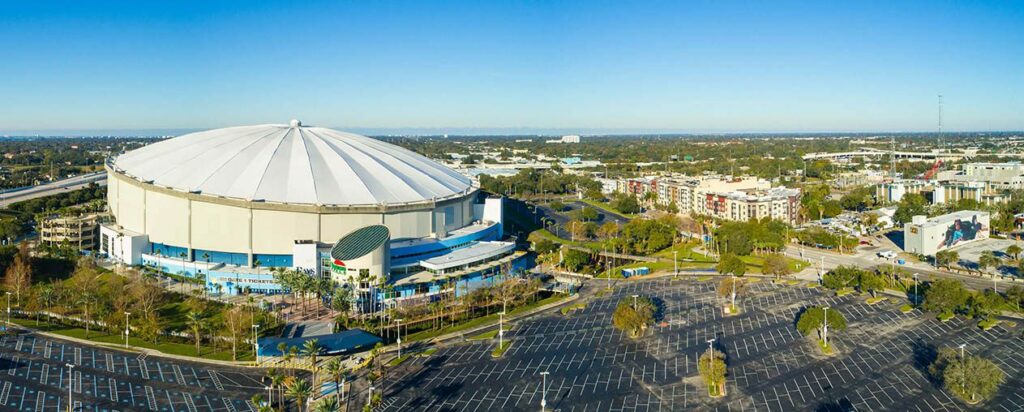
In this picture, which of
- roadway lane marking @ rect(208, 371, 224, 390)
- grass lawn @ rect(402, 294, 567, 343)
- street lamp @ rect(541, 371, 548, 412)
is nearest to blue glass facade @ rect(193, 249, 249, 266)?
grass lawn @ rect(402, 294, 567, 343)

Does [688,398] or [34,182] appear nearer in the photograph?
[688,398]

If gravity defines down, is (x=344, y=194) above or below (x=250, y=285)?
above

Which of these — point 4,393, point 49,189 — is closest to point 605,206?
point 4,393

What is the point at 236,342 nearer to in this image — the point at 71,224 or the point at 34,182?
the point at 71,224

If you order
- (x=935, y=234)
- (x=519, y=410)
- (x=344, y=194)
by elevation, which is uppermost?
(x=344, y=194)

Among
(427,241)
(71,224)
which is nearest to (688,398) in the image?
(427,241)

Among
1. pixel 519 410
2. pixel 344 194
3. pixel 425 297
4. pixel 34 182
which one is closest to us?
pixel 519 410

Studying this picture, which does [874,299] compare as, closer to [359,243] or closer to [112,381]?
[359,243]
